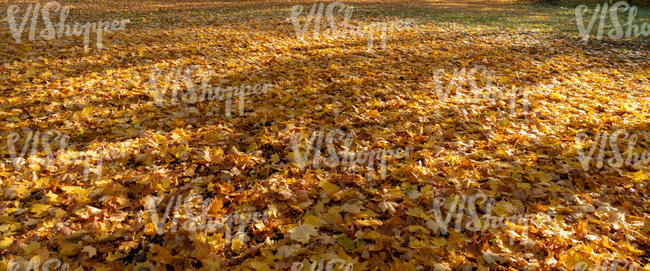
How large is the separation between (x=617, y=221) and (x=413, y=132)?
2.25 m

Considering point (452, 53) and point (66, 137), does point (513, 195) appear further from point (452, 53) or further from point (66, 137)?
point (452, 53)

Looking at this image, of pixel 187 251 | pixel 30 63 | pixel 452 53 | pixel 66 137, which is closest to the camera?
pixel 187 251

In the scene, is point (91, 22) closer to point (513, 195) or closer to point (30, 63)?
point (30, 63)

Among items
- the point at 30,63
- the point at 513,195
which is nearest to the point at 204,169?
the point at 513,195

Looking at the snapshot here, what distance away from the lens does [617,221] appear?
9.86ft

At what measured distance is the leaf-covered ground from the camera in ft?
8.77

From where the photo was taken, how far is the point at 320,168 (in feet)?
12.3

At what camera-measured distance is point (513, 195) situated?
3.33m

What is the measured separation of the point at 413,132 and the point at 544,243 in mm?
2101

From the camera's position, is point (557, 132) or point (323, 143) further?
point (557, 132)

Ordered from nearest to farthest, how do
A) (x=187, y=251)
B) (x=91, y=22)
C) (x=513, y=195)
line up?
(x=187, y=251) < (x=513, y=195) < (x=91, y=22)

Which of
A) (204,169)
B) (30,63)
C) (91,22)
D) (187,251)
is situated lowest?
(187,251)

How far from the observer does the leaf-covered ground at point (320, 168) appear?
267 centimetres

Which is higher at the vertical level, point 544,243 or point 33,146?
point 33,146
